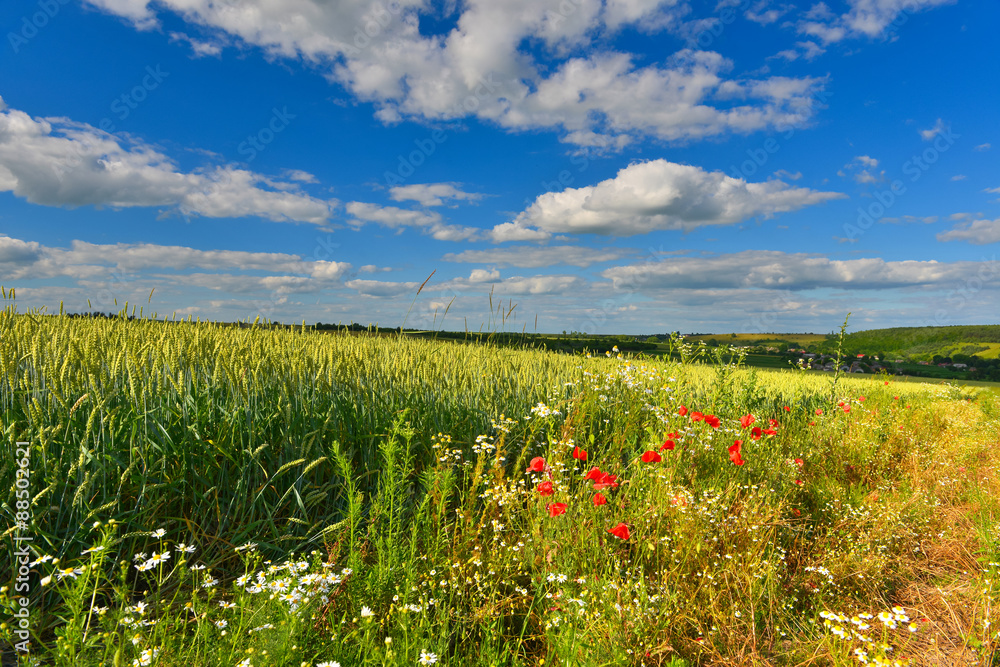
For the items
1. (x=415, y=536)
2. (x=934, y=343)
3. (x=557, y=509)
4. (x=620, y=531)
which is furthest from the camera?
(x=934, y=343)

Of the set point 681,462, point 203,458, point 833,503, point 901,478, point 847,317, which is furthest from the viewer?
point 847,317

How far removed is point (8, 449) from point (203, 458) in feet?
3.40

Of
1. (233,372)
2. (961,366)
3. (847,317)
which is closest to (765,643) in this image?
(233,372)

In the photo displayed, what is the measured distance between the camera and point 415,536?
2.19 meters

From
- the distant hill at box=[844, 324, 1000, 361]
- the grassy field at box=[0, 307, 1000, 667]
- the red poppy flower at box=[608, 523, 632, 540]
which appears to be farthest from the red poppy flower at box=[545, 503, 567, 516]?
the distant hill at box=[844, 324, 1000, 361]

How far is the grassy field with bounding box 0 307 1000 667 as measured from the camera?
82.0 inches

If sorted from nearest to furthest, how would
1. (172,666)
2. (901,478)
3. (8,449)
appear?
(172,666) → (8,449) → (901,478)

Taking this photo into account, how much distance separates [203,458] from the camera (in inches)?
125

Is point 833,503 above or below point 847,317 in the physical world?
below

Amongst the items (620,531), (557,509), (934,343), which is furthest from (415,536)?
(934,343)

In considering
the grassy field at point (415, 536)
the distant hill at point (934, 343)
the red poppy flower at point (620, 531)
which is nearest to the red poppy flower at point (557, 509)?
the grassy field at point (415, 536)

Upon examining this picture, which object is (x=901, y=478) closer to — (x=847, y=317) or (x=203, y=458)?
(x=847, y=317)

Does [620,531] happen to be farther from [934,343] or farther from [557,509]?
[934,343]

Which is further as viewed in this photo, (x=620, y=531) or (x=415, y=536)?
(x=620, y=531)
